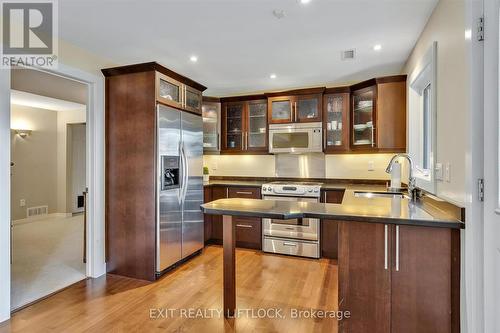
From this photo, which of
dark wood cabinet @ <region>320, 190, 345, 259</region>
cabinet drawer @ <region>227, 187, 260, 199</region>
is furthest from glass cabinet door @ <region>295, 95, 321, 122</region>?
cabinet drawer @ <region>227, 187, 260, 199</region>

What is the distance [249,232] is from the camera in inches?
157

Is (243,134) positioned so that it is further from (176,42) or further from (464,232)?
(464,232)

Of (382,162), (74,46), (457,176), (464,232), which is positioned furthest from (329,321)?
(74,46)

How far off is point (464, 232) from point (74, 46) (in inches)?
142

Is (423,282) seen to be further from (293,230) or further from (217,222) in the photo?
(217,222)

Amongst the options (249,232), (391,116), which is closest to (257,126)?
(249,232)

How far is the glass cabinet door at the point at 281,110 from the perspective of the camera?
4.11 m

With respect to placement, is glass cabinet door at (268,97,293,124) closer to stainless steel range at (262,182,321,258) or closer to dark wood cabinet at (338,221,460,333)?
stainless steel range at (262,182,321,258)

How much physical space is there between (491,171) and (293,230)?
101 inches

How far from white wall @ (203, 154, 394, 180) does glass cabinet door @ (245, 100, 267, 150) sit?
0.35 m

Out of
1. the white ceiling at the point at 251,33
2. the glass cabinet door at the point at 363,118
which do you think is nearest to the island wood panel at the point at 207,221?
the white ceiling at the point at 251,33

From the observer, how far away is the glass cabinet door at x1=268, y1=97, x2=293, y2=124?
4.11 metres

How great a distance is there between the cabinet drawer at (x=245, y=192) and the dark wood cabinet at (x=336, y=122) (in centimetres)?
119
